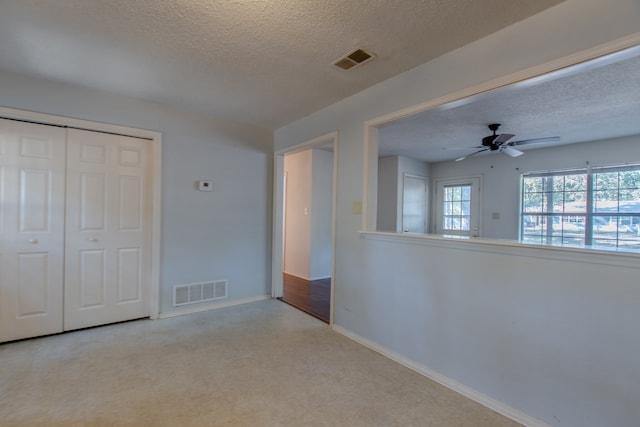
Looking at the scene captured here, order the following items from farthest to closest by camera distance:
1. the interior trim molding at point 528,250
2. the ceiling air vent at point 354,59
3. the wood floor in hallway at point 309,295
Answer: the wood floor in hallway at point 309,295
the ceiling air vent at point 354,59
the interior trim molding at point 528,250

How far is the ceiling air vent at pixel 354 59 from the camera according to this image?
2.26 meters

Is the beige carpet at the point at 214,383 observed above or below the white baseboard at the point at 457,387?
below

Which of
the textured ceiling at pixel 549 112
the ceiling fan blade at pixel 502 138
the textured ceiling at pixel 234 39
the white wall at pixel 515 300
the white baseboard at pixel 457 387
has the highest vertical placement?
the textured ceiling at pixel 234 39

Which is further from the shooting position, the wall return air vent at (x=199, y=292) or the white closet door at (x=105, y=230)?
the wall return air vent at (x=199, y=292)

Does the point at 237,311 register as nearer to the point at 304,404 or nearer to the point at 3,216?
the point at 304,404

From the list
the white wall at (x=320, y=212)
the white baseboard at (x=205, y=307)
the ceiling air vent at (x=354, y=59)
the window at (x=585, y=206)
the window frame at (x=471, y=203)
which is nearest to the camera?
the ceiling air vent at (x=354, y=59)

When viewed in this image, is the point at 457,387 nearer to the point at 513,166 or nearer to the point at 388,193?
the point at 388,193

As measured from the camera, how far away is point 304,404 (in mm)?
1938

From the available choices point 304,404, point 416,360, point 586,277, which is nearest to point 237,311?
point 304,404

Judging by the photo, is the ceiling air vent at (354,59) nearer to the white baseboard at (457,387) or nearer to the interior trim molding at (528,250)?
the interior trim molding at (528,250)

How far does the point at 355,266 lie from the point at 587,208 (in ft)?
14.1

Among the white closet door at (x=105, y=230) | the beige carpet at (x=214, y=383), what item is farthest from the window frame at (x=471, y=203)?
the white closet door at (x=105, y=230)

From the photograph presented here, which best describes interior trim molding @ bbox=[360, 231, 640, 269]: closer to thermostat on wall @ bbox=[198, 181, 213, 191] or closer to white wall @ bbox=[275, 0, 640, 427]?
white wall @ bbox=[275, 0, 640, 427]

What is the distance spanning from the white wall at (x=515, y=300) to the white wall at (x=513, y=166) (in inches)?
158
